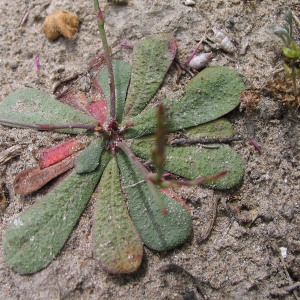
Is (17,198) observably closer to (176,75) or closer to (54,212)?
(54,212)

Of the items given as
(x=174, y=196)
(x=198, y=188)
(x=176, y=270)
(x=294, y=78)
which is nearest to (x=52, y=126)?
(x=174, y=196)

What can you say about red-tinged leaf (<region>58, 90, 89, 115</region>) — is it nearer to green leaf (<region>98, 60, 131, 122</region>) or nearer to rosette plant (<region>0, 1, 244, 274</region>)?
rosette plant (<region>0, 1, 244, 274</region>)

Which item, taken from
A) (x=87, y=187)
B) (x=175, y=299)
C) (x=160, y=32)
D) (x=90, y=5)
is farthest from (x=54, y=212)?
(x=90, y=5)

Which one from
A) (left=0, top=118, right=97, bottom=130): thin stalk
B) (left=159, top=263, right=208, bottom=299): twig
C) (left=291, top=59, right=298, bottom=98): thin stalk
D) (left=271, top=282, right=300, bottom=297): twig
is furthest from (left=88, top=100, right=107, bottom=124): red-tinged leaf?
(left=271, top=282, right=300, bottom=297): twig

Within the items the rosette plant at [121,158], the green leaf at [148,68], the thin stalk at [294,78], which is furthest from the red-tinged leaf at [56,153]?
the thin stalk at [294,78]

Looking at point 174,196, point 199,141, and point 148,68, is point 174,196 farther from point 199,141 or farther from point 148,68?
point 148,68

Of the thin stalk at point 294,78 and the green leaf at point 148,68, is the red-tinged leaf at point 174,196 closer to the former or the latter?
the green leaf at point 148,68
